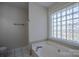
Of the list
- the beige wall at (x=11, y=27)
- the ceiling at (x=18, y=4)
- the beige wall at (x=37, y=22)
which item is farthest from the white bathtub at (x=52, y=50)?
the ceiling at (x=18, y=4)

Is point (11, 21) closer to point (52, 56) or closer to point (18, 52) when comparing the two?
point (18, 52)

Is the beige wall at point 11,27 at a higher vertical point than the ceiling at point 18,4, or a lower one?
lower

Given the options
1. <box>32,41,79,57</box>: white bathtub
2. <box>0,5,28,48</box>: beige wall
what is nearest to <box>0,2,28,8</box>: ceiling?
<box>0,5,28,48</box>: beige wall

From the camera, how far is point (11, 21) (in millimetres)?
1215

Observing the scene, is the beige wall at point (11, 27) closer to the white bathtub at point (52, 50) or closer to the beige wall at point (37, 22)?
the beige wall at point (37, 22)

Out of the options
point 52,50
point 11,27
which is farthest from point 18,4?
point 52,50

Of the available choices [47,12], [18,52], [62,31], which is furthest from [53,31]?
[18,52]

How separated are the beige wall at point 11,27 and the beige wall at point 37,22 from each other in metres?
0.07

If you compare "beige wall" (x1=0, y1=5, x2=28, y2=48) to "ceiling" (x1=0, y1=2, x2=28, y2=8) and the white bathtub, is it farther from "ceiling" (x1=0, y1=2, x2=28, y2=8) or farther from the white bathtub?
the white bathtub

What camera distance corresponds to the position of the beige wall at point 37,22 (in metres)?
1.23

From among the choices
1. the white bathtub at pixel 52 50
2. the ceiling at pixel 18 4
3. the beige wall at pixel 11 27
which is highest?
the ceiling at pixel 18 4

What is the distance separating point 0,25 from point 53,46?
2.24ft

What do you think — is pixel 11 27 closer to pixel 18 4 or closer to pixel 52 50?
pixel 18 4

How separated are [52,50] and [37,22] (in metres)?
0.39
